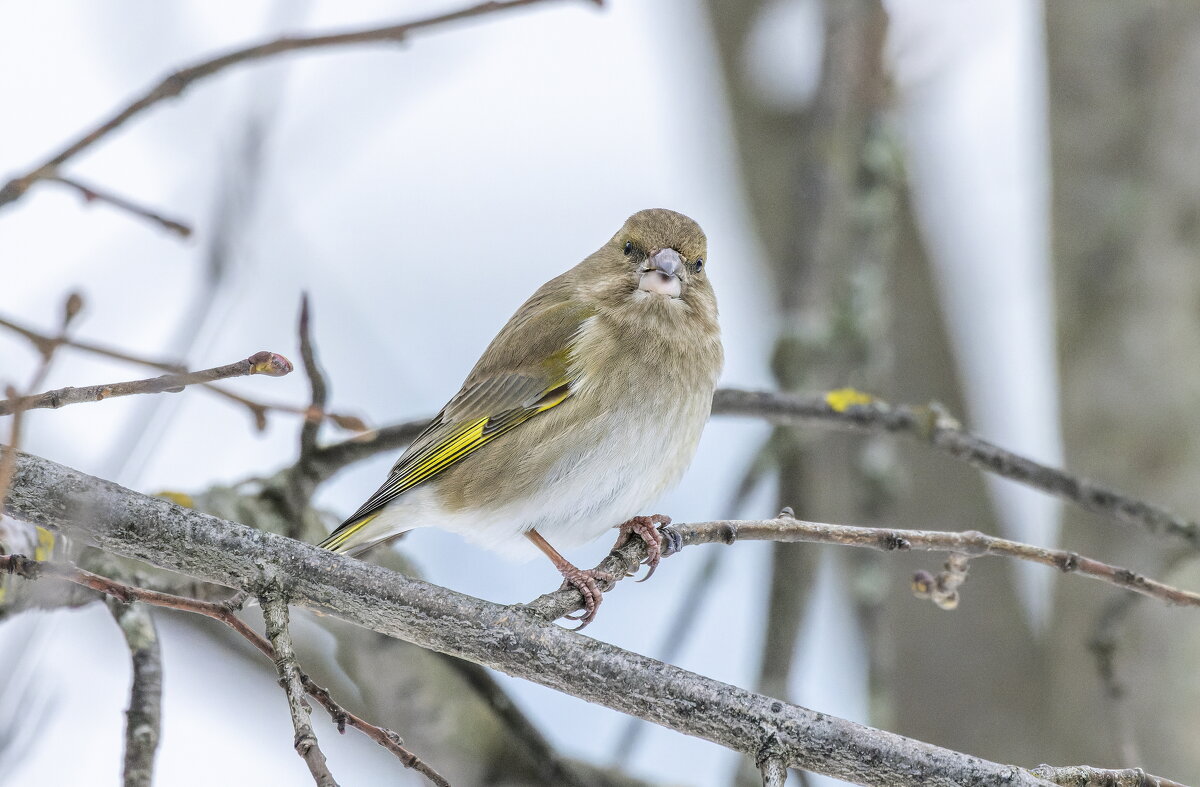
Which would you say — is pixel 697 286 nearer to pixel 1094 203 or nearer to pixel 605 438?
pixel 605 438

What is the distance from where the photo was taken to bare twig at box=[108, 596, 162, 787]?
2.35 metres

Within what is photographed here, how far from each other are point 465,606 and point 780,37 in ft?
21.4

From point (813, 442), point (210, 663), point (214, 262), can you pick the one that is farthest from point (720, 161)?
point (214, 262)

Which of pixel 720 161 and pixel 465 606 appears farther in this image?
pixel 720 161

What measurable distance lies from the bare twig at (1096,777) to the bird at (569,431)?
150 cm

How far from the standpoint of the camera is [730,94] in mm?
8141

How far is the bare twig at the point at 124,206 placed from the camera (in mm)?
2473

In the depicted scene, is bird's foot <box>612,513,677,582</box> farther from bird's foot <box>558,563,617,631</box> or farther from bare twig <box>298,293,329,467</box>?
bare twig <box>298,293,329,467</box>

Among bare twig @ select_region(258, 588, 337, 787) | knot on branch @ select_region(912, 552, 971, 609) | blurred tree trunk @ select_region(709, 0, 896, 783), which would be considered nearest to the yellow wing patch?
blurred tree trunk @ select_region(709, 0, 896, 783)

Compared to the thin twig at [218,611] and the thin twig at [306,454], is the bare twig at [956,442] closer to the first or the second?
the thin twig at [306,454]

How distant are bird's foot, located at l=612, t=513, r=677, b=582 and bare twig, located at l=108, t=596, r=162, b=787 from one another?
54.6 inches

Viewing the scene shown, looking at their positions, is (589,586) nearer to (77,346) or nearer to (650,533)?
(650,533)

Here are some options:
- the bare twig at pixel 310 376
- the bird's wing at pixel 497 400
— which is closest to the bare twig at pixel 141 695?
the bare twig at pixel 310 376

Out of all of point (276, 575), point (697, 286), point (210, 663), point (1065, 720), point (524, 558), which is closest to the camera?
point (276, 575)
